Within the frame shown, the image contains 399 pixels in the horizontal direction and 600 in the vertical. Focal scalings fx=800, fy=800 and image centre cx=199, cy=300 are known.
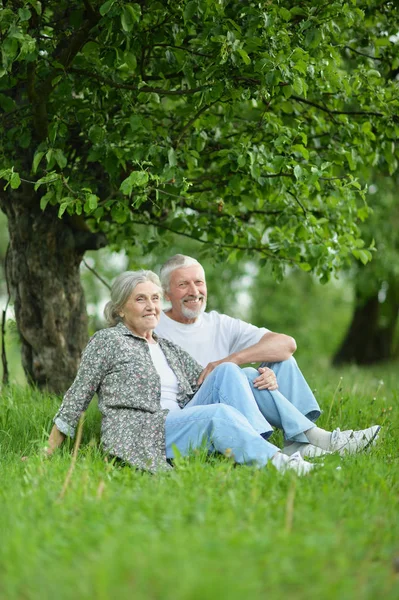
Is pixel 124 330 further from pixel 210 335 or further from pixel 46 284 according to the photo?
pixel 46 284

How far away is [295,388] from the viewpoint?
5590mm

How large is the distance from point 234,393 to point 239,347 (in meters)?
1.00

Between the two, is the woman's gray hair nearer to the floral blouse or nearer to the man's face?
the floral blouse

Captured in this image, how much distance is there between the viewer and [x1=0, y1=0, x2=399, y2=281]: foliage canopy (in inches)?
206

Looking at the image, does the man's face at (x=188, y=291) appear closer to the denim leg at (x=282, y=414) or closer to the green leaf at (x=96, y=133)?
the denim leg at (x=282, y=414)

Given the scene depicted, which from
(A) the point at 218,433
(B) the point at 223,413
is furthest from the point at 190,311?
(A) the point at 218,433

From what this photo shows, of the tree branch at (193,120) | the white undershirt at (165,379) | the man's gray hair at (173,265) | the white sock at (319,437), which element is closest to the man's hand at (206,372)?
the white undershirt at (165,379)

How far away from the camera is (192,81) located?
571cm

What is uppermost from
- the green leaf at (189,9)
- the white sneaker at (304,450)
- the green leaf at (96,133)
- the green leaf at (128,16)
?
the green leaf at (189,9)

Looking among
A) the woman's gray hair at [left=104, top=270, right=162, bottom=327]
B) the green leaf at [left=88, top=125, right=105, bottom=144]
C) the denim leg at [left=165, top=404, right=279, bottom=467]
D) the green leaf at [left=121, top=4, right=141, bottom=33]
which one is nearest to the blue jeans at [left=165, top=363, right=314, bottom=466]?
the denim leg at [left=165, top=404, right=279, bottom=467]

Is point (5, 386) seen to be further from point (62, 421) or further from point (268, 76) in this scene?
point (268, 76)

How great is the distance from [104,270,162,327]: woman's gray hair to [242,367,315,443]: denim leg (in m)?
0.96

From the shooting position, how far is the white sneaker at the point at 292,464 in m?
4.20

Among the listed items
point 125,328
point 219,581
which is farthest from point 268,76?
point 219,581
